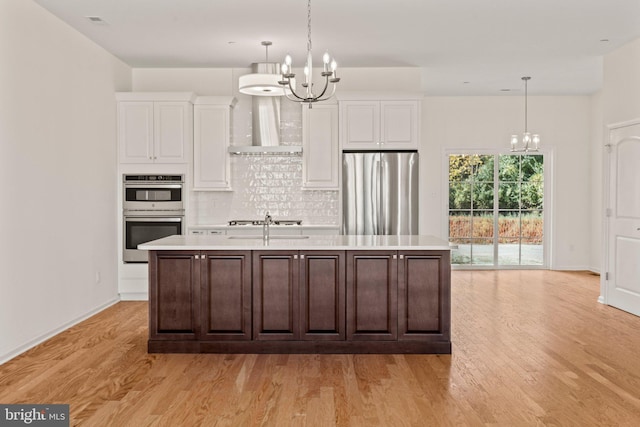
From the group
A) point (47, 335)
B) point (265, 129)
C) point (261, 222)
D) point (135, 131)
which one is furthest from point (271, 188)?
point (47, 335)

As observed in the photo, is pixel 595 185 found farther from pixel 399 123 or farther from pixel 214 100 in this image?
pixel 214 100

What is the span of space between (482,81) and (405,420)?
21.4ft

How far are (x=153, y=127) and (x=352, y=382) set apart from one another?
4461 millimetres

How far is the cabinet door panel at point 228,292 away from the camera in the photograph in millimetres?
4711

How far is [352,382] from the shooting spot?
13.1 ft

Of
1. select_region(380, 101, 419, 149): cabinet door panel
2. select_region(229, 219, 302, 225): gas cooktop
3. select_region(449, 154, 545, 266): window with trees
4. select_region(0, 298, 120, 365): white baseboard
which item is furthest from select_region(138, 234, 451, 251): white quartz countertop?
select_region(449, 154, 545, 266): window with trees

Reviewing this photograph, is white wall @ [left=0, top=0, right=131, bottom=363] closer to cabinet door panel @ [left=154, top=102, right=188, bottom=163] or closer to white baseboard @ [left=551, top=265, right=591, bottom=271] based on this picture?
cabinet door panel @ [left=154, top=102, right=188, bottom=163]

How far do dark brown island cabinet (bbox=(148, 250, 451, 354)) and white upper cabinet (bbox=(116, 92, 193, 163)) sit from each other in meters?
2.73

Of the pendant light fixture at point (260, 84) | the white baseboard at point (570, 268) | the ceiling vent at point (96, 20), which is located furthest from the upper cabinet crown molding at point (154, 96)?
the white baseboard at point (570, 268)

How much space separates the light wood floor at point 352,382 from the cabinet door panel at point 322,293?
0.79 ft

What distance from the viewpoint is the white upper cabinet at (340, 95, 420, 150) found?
7.23 m

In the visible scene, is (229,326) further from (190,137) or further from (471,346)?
(190,137)

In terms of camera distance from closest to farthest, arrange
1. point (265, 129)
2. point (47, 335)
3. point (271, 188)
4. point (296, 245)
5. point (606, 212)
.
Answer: point (296, 245), point (47, 335), point (606, 212), point (265, 129), point (271, 188)

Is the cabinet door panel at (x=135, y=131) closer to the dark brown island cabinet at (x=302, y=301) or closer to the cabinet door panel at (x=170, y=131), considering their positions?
the cabinet door panel at (x=170, y=131)
